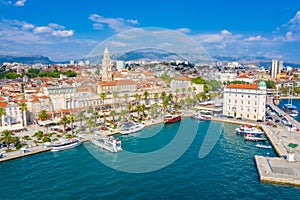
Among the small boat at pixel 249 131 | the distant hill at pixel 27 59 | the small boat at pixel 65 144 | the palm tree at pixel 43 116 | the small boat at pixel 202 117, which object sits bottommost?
the small boat at pixel 65 144

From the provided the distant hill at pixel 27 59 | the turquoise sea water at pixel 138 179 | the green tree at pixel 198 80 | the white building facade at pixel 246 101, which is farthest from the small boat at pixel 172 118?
the distant hill at pixel 27 59

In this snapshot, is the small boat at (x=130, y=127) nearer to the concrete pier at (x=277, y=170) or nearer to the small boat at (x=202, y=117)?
the small boat at (x=202, y=117)

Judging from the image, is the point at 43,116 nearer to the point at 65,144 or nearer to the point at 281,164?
the point at 65,144

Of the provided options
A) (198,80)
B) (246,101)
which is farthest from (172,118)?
(198,80)

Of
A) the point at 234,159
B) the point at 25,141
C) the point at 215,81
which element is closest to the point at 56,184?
the point at 25,141

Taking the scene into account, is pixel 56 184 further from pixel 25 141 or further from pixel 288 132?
pixel 288 132

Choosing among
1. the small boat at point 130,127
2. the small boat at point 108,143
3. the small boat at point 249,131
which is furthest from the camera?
the small boat at point 130,127

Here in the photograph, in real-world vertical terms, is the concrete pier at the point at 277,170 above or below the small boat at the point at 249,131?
below
